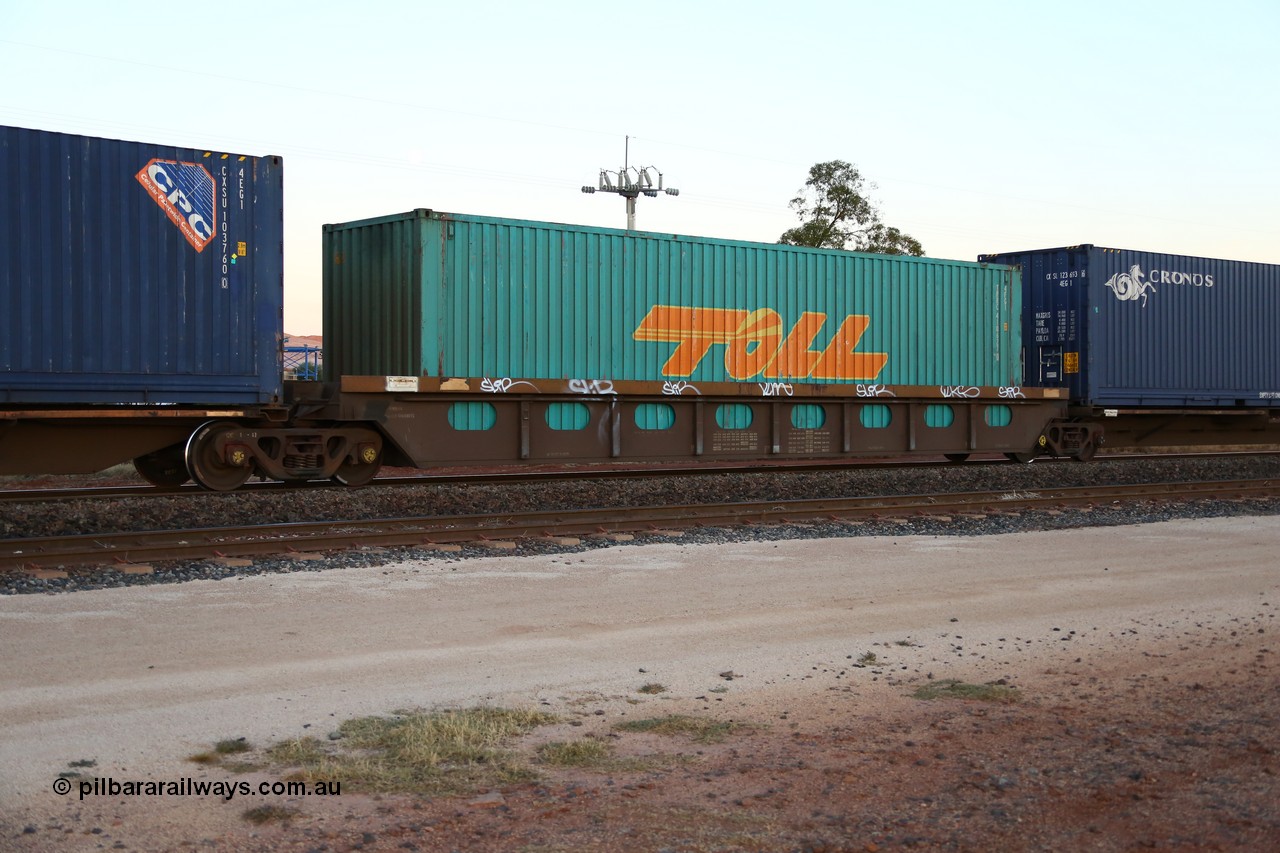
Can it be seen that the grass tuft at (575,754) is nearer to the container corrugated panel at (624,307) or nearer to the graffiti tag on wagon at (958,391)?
the container corrugated panel at (624,307)

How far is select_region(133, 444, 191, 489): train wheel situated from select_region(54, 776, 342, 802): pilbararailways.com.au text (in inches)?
378

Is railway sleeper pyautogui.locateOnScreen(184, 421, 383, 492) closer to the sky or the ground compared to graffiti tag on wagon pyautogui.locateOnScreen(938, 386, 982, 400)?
closer to the ground

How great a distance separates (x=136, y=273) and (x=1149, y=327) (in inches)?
635

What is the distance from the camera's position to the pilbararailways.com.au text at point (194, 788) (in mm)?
4254

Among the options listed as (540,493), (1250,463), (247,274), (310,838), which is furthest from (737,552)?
(1250,463)

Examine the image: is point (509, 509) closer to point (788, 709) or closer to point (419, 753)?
point (788, 709)

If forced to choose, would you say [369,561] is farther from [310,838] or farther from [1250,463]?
[1250,463]

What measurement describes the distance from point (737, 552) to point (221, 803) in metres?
6.72

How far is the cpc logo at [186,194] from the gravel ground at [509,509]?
2.77 m

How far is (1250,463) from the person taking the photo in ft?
73.7

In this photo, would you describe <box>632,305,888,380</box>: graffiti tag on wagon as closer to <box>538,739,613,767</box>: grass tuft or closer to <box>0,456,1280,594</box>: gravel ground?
<box>0,456,1280,594</box>: gravel ground

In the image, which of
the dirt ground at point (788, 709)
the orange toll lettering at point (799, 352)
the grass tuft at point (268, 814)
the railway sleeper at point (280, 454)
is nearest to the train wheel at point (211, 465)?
the railway sleeper at point (280, 454)

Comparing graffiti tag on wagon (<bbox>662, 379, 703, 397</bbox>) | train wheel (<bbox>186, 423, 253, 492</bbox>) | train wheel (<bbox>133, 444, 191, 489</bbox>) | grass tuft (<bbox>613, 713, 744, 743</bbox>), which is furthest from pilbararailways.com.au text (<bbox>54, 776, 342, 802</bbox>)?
graffiti tag on wagon (<bbox>662, 379, 703, 397</bbox>)

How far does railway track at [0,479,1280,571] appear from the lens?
9.41 m
